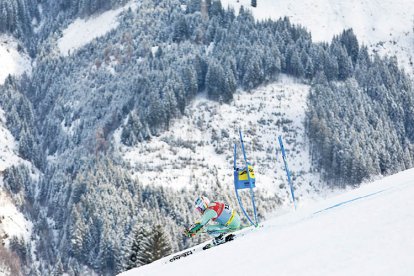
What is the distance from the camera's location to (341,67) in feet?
473

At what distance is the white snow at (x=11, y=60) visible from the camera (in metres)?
166

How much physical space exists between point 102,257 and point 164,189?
13.9 meters

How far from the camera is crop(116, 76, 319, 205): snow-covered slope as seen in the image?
4412 inches

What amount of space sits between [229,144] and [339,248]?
4403 inches

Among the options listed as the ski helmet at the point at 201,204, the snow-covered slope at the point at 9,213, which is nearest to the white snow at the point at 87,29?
the snow-covered slope at the point at 9,213

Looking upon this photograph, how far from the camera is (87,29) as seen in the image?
553 ft

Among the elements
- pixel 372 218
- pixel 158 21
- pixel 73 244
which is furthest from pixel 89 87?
pixel 372 218

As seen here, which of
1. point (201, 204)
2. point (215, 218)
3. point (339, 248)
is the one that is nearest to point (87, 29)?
point (201, 204)

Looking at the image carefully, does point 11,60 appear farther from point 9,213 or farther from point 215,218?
point 215,218

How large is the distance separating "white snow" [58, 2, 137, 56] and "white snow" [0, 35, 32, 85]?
10.1 metres

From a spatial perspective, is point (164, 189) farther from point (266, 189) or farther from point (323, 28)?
point (323, 28)

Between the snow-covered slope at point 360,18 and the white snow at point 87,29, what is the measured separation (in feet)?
88.3

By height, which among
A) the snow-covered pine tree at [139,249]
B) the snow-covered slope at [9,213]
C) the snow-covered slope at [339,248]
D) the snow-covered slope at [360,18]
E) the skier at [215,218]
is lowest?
the snow-covered slope at [339,248]

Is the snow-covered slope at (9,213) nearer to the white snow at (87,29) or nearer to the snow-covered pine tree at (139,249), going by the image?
the white snow at (87,29)
